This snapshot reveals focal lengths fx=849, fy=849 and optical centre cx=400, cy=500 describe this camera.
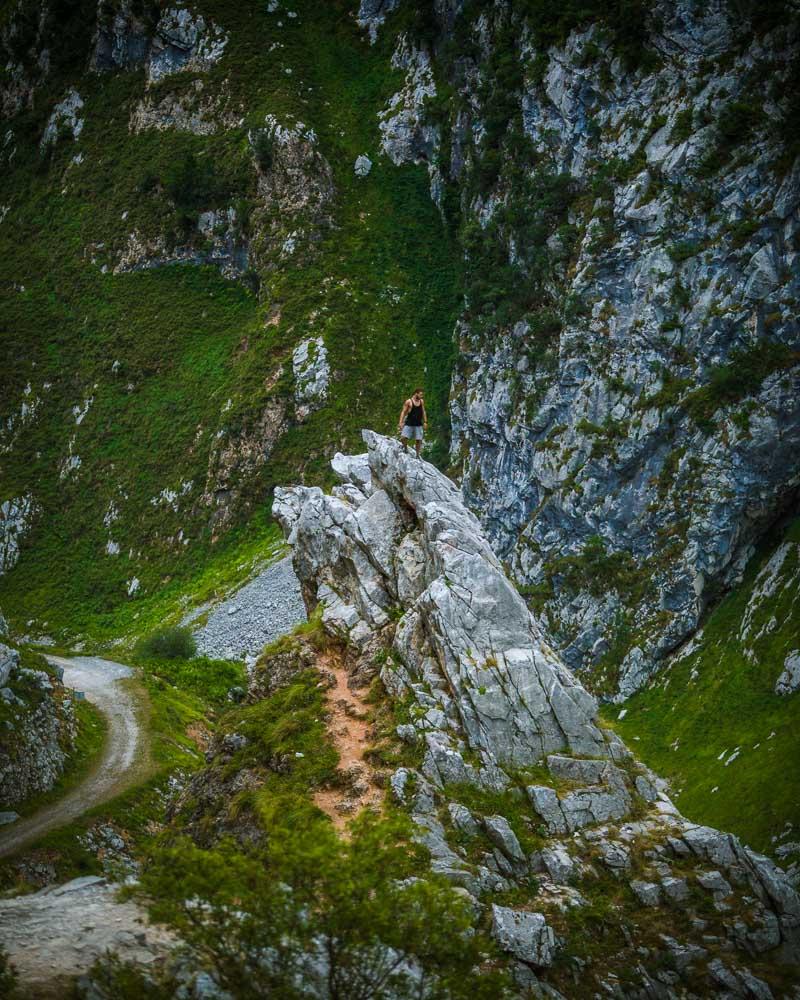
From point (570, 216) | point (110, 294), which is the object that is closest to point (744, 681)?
point (570, 216)

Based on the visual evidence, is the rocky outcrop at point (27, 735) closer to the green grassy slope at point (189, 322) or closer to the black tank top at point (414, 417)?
the black tank top at point (414, 417)

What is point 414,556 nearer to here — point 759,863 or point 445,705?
point 445,705

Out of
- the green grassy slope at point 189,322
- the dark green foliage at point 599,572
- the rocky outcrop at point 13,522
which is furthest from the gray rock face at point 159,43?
the dark green foliage at point 599,572

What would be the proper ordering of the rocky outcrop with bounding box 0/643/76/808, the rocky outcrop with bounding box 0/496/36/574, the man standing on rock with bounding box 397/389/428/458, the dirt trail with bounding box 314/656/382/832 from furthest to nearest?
1. the rocky outcrop with bounding box 0/496/36/574
2. the man standing on rock with bounding box 397/389/428/458
3. the rocky outcrop with bounding box 0/643/76/808
4. the dirt trail with bounding box 314/656/382/832

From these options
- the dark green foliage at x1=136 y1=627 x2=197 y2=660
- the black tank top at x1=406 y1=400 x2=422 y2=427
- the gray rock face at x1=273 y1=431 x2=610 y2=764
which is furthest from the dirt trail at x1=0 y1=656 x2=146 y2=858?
the black tank top at x1=406 y1=400 x2=422 y2=427

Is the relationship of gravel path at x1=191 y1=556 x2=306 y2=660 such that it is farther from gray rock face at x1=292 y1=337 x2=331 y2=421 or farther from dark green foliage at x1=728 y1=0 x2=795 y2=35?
dark green foliage at x1=728 y1=0 x2=795 y2=35

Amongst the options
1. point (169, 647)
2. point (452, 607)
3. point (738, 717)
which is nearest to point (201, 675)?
point (169, 647)
